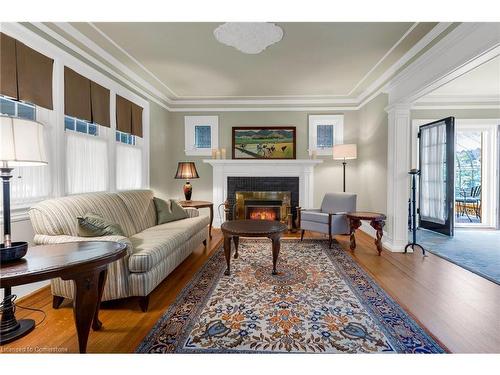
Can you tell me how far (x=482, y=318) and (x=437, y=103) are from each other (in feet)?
15.3

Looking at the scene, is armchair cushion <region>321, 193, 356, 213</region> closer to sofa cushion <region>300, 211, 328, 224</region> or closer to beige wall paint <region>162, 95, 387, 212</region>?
sofa cushion <region>300, 211, 328, 224</region>

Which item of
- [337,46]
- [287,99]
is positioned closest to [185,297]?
[337,46]

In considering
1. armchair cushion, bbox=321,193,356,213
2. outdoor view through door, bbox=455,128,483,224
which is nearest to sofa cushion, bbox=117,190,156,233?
armchair cushion, bbox=321,193,356,213

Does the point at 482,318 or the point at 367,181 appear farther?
the point at 367,181

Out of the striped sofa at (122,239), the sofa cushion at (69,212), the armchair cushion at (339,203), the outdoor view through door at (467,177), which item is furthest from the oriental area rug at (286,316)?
the outdoor view through door at (467,177)

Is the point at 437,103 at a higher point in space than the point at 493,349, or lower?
higher

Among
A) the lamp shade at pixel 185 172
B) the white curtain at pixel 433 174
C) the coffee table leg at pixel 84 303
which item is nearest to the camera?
the coffee table leg at pixel 84 303

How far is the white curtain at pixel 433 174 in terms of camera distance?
4.65m

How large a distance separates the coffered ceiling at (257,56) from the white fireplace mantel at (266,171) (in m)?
1.38

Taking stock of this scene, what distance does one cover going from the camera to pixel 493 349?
1.61 metres

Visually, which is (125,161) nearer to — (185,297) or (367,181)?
(185,297)

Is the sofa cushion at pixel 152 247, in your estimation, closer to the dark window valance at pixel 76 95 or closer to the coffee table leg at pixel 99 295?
the coffee table leg at pixel 99 295

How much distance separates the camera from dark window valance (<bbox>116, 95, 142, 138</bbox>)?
371cm

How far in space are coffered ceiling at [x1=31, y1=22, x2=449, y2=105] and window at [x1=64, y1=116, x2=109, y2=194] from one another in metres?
0.92
